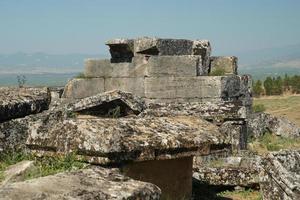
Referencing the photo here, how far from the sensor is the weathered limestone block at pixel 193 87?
1564 cm

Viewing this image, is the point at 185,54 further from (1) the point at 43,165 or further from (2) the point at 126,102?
(1) the point at 43,165

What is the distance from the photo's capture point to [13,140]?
777 cm

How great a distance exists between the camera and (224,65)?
17312mm

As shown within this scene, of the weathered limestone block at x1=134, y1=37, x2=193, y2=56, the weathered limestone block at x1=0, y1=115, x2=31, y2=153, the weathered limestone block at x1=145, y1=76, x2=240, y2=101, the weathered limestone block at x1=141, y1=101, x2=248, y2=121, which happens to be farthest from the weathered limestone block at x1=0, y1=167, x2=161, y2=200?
the weathered limestone block at x1=134, y1=37, x2=193, y2=56

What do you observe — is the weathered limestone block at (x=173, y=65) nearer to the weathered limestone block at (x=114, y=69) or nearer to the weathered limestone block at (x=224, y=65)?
the weathered limestone block at (x=114, y=69)

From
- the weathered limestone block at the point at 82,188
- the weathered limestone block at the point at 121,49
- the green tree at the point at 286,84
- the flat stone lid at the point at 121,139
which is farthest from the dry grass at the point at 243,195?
the green tree at the point at 286,84

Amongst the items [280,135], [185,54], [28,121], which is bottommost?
[280,135]

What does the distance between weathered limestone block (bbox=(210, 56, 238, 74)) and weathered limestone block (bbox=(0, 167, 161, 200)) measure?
12.5m

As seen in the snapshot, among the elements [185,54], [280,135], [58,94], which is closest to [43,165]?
[185,54]

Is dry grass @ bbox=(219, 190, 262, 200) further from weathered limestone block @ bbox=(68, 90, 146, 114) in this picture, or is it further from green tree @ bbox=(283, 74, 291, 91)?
green tree @ bbox=(283, 74, 291, 91)

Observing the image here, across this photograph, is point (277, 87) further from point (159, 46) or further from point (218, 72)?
point (159, 46)

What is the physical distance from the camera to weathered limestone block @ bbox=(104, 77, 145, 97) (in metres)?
16.4

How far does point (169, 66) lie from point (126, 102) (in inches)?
285

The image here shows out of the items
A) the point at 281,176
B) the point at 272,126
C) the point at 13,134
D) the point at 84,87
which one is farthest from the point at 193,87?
the point at 281,176
